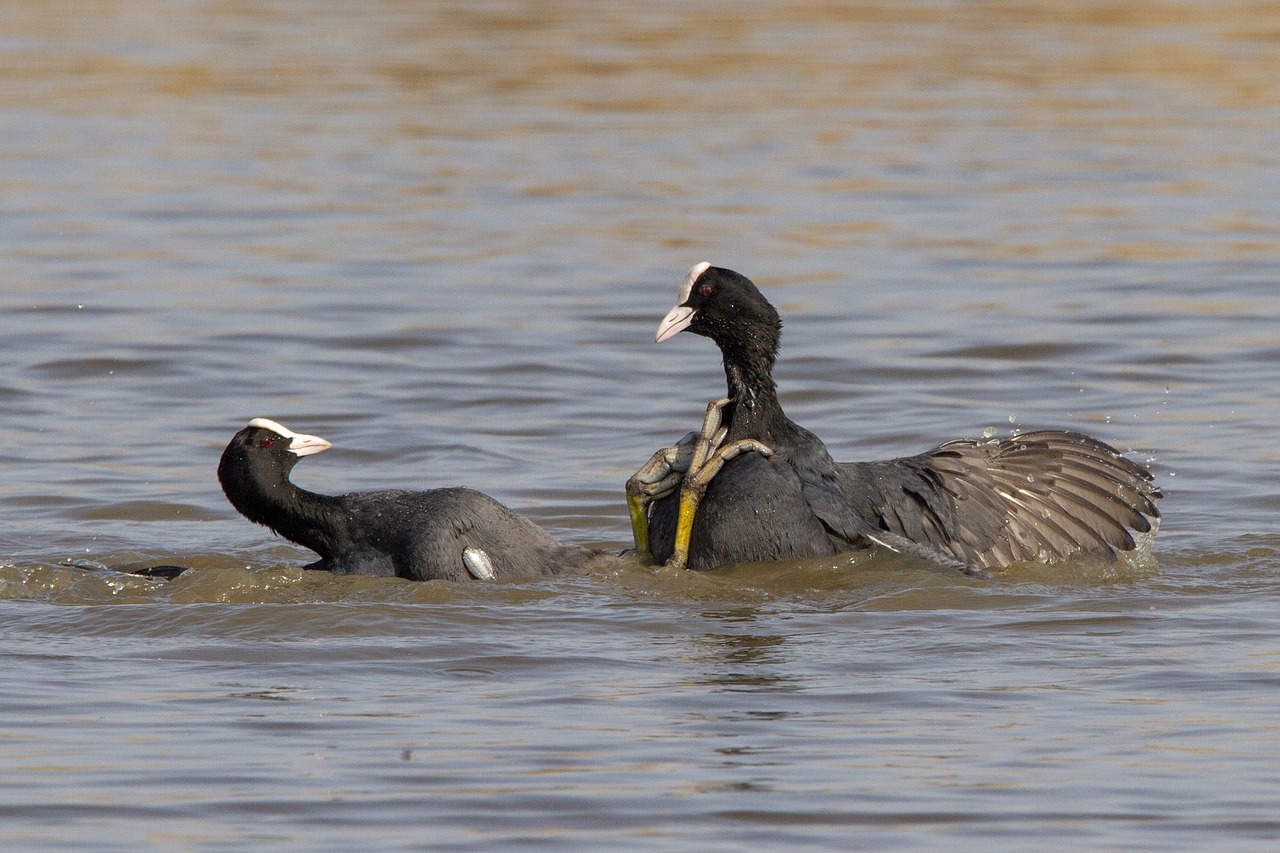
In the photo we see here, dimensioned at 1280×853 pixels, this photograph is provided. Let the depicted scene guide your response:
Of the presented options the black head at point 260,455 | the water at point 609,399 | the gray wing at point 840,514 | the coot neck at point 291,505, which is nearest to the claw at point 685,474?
the gray wing at point 840,514

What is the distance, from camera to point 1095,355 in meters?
13.1

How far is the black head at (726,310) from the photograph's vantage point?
8.51m

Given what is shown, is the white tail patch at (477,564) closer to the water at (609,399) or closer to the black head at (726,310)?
the water at (609,399)

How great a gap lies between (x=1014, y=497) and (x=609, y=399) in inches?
148

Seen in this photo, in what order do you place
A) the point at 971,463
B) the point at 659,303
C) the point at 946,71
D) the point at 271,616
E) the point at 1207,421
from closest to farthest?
the point at 271,616 < the point at 971,463 < the point at 1207,421 < the point at 659,303 < the point at 946,71

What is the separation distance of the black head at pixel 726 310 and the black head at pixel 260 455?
1480 millimetres

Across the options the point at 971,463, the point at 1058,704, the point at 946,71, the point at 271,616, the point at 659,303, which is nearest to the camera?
the point at 1058,704

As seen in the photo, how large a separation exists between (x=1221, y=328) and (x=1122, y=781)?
8.37 meters

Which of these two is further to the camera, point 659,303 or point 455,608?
point 659,303

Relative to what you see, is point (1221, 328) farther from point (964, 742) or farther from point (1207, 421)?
point (964, 742)

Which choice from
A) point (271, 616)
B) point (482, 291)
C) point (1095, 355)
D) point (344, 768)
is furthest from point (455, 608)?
point (482, 291)

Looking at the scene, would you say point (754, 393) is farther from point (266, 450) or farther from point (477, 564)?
point (266, 450)

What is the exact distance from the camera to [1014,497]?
29.1 ft

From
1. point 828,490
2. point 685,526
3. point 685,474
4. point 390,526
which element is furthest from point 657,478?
point 390,526
